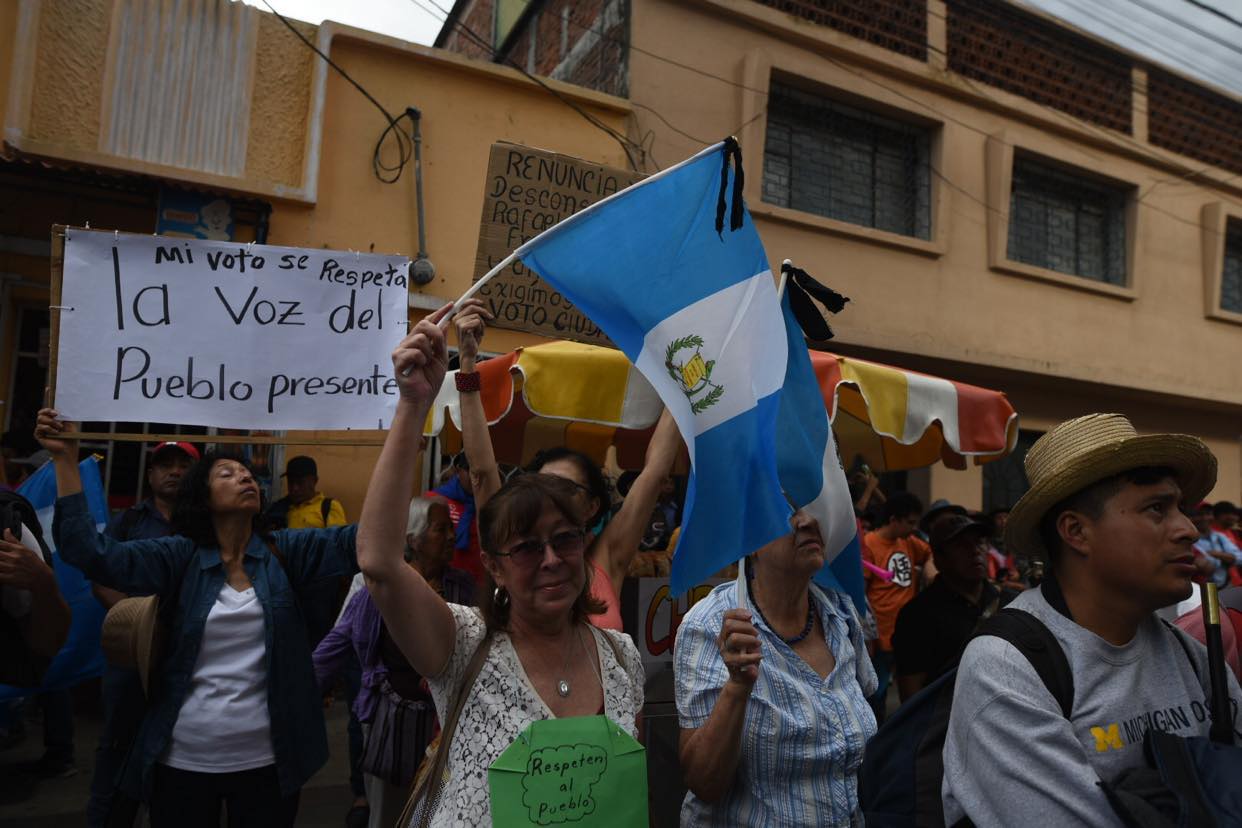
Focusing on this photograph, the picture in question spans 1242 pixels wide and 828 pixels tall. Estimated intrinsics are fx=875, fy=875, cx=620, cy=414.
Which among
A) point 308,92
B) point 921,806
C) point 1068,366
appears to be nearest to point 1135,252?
point 1068,366

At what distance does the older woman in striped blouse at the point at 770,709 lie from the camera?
2.05 m

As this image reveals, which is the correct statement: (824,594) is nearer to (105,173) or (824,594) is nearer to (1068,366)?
(105,173)

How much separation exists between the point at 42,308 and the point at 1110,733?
7932mm

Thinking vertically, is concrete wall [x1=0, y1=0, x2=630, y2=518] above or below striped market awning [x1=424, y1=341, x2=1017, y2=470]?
above

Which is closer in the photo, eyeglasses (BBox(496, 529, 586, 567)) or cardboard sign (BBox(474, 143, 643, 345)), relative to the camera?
eyeglasses (BBox(496, 529, 586, 567))

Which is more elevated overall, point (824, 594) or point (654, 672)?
point (824, 594)

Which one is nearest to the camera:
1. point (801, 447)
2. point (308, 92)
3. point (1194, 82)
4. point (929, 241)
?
point (801, 447)

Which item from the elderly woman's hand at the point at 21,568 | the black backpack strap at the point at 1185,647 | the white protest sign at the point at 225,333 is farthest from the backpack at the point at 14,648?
the black backpack strap at the point at 1185,647

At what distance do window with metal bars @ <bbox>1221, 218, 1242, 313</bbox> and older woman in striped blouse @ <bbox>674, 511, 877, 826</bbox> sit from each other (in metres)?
14.3

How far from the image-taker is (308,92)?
25.2 feet

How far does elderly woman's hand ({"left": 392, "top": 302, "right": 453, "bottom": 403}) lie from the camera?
183 centimetres

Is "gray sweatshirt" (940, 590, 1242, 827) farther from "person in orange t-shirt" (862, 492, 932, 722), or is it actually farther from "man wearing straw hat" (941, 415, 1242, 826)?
"person in orange t-shirt" (862, 492, 932, 722)

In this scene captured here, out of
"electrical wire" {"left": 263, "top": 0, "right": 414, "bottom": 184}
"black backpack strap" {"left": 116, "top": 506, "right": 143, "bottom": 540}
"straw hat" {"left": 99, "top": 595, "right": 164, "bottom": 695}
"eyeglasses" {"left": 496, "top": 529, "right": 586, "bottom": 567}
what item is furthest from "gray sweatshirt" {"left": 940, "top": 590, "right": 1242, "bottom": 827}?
"electrical wire" {"left": 263, "top": 0, "right": 414, "bottom": 184}

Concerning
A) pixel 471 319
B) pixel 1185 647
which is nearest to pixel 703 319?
pixel 471 319
